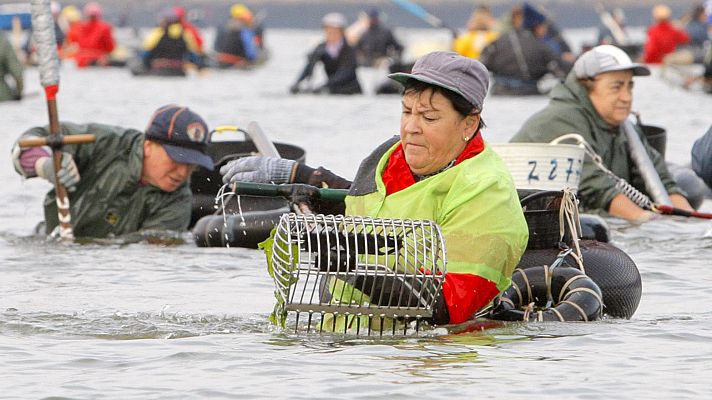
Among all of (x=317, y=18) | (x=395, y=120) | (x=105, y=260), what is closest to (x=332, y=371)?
(x=105, y=260)

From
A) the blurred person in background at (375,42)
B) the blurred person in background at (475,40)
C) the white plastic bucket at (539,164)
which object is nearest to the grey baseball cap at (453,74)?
the white plastic bucket at (539,164)

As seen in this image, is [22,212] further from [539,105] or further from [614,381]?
[539,105]

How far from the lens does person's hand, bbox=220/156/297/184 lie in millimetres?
6488

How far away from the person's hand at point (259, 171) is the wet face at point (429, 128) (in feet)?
2.05

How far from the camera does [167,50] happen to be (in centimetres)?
3241

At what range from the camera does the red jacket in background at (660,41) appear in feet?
114

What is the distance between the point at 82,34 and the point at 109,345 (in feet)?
100

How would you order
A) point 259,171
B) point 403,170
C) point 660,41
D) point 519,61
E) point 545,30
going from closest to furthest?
point 403,170 → point 259,171 → point 519,61 → point 545,30 → point 660,41

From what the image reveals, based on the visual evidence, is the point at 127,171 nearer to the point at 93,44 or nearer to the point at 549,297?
the point at 549,297

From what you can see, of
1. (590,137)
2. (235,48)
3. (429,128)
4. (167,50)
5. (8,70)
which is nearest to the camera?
(429,128)

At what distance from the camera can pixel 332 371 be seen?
20.4ft

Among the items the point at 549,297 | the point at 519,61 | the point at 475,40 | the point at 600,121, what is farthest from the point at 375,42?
the point at 549,297

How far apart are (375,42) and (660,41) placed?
19.4 feet

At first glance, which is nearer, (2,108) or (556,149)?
(556,149)
